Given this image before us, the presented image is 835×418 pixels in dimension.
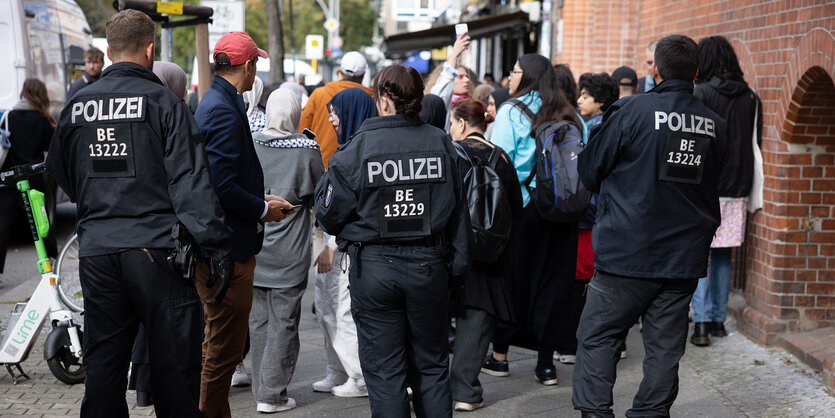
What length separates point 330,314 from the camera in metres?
5.59

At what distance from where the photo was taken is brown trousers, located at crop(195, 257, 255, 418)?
4.40 m

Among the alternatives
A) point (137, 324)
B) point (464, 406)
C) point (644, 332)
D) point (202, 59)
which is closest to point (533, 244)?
point (464, 406)

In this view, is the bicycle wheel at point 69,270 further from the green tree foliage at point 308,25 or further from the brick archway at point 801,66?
the green tree foliage at point 308,25

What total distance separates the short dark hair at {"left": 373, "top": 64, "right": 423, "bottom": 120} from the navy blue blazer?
671 mm

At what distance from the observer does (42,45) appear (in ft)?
38.8

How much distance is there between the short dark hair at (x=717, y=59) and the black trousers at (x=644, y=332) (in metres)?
2.76

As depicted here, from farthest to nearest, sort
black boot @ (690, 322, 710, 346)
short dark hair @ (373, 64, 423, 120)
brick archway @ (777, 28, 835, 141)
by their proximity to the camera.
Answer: black boot @ (690, 322, 710, 346) → brick archway @ (777, 28, 835, 141) → short dark hair @ (373, 64, 423, 120)

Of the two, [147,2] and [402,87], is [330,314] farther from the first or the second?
[147,2]

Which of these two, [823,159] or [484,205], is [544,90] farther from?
[823,159]

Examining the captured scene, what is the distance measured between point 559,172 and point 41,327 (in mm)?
3289

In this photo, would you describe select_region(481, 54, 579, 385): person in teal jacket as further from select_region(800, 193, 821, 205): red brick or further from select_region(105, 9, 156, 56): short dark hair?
select_region(105, 9, 156, 56): short dark hair

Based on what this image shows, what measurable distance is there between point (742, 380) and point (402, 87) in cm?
334

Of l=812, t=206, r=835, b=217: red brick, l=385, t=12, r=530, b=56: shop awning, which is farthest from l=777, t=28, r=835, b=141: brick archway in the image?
l=385, t=12, r=530, b=56: shop awning

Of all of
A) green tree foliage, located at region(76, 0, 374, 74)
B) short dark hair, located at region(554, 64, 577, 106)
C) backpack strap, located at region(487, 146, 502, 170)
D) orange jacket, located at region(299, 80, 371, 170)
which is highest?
green tree foliage, located at region(76, 0, 374, 74)
